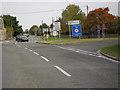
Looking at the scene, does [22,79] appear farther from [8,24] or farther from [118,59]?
[8,24]

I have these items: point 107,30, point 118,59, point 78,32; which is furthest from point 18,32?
point 118,59

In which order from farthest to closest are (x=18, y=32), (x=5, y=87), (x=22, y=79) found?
(x=18, y=32) < (x=22, y=79) < (x=5, y=87)

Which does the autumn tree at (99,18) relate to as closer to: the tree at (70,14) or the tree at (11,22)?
the tree at (70,14)

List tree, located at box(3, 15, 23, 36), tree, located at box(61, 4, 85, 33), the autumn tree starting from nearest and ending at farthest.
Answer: the autumn tree, tree, located at box(61, 4, 85, 33), tree, located at box(3, 15, 23, 36)

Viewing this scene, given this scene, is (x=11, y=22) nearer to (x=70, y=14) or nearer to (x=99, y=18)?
(x=70, y=14)

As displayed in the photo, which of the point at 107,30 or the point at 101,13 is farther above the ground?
the point at 101,13

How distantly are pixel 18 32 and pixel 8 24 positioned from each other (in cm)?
1106

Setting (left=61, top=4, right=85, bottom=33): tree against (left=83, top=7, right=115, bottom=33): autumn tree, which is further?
(left=61, top=4, right=85, bottom=33): tree

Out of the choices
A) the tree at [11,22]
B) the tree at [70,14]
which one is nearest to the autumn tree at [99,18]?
the tree at [70,14]

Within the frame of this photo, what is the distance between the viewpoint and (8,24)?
123 metres

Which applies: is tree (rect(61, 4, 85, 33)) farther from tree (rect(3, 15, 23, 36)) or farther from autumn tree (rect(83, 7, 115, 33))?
tree (rect(3, 15, 23, 36))

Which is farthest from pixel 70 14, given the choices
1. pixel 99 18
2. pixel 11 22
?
pixel 11 22

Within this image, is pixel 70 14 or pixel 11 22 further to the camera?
pixel 11 22

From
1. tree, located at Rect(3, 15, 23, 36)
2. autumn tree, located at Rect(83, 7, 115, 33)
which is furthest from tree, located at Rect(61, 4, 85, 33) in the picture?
tree, located at Rect(3, 15, 23, 36)
